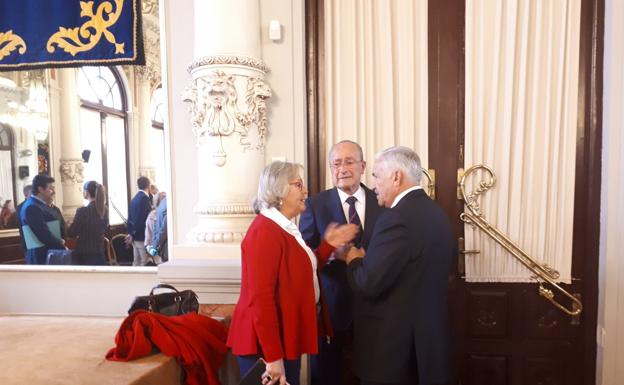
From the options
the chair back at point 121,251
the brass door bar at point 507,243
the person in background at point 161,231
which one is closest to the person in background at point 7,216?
the chair back at point 121,251

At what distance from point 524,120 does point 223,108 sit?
1.87 meters

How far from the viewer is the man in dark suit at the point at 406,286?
1655mm

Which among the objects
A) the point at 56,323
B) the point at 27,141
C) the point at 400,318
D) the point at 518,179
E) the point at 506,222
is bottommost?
the point at 56,323

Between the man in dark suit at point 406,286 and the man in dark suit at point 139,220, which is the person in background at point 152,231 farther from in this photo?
the man in dark suit at point 406,286

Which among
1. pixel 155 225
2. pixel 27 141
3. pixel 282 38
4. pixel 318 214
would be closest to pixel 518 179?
pixel 318 214

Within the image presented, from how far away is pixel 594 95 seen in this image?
2.62 metres

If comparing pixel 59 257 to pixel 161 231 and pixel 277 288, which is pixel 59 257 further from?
pixel 277 288

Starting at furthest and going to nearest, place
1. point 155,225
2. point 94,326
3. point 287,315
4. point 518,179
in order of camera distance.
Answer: point 155,225 < point 518,179 < point 94,326 < point 287,315

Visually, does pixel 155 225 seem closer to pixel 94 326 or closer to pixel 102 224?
pixel 102 224

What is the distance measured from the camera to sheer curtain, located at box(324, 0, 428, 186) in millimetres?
2760

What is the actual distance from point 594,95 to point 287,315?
2.33m

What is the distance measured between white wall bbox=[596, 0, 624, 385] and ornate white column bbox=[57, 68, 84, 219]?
3688 millimetres

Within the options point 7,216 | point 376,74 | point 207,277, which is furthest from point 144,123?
point 376,74

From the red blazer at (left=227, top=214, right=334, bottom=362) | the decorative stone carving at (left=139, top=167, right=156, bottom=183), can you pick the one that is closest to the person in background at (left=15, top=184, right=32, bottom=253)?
the decorative stone carving at (left=139, top=167, right=156, bottom=183)
